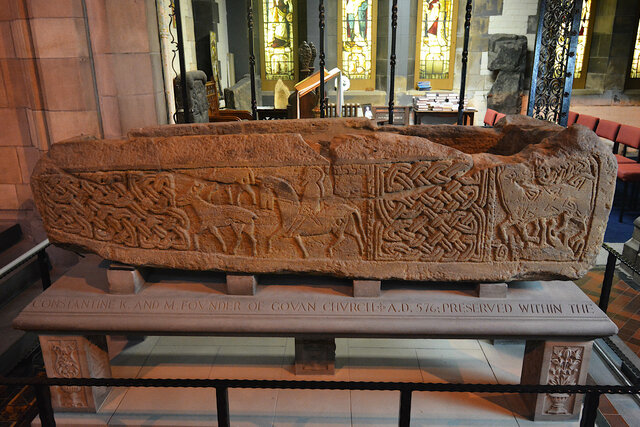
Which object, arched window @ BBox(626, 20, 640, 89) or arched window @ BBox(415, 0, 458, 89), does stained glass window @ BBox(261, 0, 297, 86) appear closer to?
arched window @ BBox(415, 0, 458, 89)

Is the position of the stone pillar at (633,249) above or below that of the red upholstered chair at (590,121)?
below

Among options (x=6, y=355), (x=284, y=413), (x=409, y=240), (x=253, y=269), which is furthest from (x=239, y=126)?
(x=6, y=355)

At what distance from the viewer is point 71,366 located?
253cm

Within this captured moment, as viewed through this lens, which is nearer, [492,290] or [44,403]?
[44,403]

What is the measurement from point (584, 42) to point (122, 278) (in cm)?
1079

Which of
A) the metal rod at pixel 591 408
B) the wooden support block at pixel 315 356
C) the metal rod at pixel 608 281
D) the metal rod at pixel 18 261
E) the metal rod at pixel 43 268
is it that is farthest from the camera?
the metal rod at pixel 43 268

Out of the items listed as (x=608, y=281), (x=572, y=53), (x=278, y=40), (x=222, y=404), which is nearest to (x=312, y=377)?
(x=222, y=404)

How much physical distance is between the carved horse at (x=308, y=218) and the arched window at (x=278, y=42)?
985 cm

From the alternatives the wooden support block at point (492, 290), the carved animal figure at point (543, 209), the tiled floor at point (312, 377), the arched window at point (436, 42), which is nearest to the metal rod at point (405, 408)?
the tiled floor at point (312, 377)

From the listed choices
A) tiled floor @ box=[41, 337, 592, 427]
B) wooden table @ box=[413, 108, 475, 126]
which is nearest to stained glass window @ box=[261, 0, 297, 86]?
wooden table @ box=[413, 108, 475, 126]

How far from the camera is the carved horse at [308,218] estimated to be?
7.73 ft

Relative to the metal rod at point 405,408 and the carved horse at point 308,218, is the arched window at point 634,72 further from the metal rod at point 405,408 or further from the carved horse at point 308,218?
the metal rod at point 405,408

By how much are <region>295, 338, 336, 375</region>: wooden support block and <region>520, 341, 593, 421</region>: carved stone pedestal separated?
3.49 ft

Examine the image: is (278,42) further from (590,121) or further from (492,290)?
(492,290)
